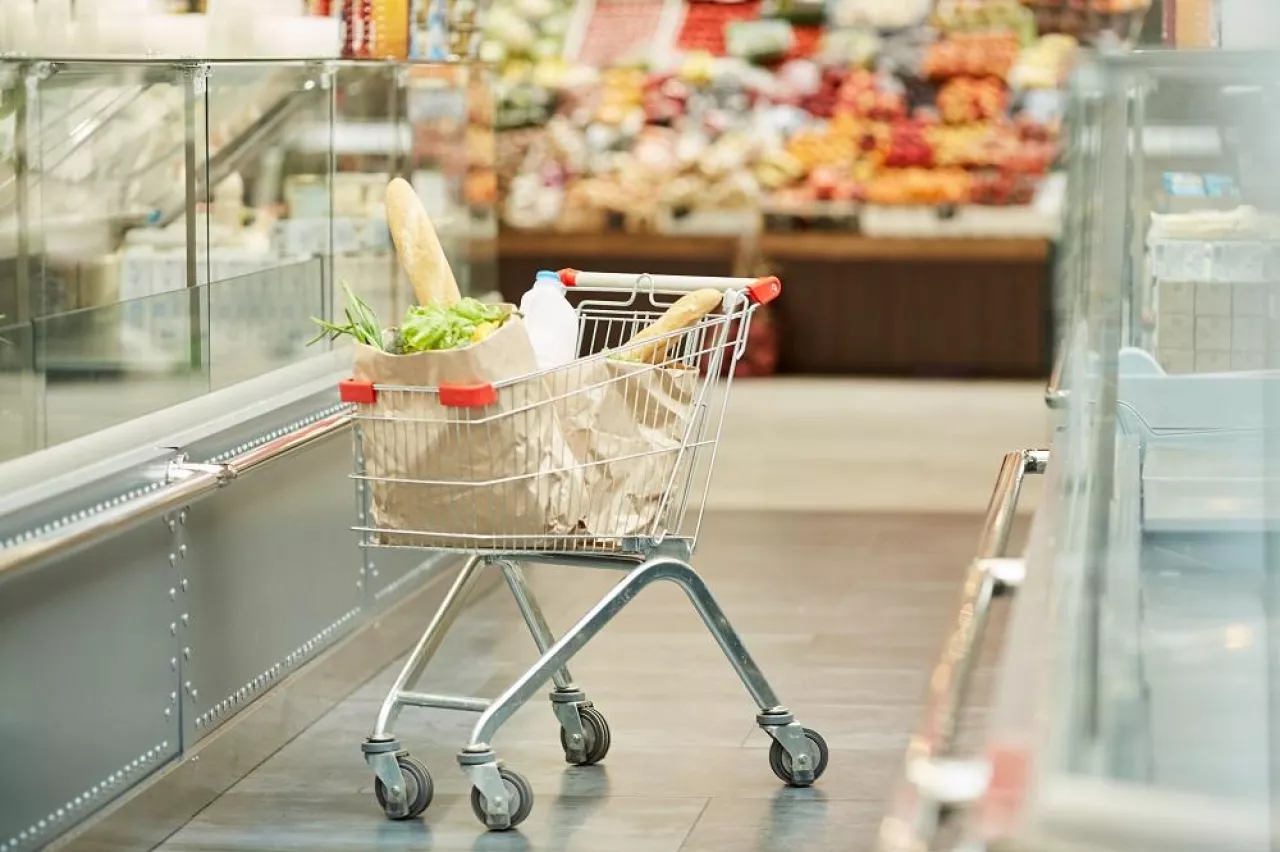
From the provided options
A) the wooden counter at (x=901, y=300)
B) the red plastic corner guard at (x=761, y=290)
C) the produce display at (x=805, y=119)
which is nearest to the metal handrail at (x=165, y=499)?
the red plastic corner guard at (x=761, y=290)

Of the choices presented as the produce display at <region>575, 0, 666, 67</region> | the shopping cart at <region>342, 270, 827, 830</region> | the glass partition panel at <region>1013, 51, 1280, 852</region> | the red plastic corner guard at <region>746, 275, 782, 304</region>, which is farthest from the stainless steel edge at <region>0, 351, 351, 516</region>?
the produce display at <region>575, 0, 666, 67</region>

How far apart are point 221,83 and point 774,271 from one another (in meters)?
6.26

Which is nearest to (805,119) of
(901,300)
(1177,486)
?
(901,300)

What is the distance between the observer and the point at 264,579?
13.4 feet

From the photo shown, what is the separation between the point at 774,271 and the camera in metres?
10.2

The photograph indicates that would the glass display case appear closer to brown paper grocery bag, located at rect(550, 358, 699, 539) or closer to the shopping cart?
the shopping cart

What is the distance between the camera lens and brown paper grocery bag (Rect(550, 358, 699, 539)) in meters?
3.46

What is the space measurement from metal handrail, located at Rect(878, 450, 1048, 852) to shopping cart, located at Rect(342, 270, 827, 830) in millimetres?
976

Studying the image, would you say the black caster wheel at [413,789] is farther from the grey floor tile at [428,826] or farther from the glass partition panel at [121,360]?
the glass partition panel at [121,360]

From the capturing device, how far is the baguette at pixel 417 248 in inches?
146

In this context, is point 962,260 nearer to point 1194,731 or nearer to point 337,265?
point 337,265

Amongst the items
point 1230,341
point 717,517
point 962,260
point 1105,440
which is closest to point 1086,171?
point 1230,341

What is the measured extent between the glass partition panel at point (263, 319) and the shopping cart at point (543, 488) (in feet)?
1.90

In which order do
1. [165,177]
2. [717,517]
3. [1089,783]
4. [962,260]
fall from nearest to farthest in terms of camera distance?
[1089,783], [165,177], [717,517], [962,260]
